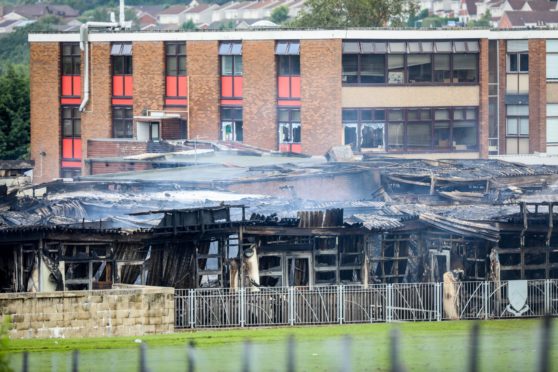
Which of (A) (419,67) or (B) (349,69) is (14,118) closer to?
(B) (349,69)

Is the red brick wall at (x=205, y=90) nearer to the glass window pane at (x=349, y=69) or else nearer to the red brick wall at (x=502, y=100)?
the glass window pane at (x=349, y=69)

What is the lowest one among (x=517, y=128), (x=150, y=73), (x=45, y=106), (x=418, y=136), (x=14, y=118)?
(x=418, y=136)

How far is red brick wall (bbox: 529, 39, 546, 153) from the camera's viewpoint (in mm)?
91000

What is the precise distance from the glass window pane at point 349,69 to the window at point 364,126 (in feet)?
5.43

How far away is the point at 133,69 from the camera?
88.9 m

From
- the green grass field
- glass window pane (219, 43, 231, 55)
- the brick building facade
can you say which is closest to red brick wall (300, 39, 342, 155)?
the brick building facade

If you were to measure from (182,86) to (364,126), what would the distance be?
34.4 ft

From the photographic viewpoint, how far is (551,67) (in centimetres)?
9162

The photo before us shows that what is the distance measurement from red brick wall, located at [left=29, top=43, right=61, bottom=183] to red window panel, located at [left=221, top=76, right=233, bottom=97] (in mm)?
9955

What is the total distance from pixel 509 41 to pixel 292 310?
165ft

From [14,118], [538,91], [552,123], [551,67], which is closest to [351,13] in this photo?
[14,118]

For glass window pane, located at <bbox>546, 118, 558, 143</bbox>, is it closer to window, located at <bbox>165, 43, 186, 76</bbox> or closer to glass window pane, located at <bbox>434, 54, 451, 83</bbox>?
glass window pane, located at <bbox>434, 54, 451, 83</bbox>

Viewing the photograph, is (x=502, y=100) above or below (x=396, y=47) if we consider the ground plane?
below

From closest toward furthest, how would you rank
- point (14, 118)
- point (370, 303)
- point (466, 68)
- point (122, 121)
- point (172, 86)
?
point (370, 303) → point (466, 68) → point (172, 86) → point (122, 121) → point (14, 118)
